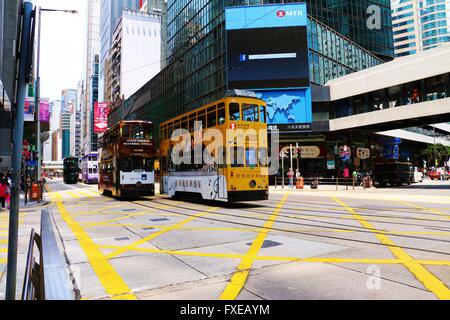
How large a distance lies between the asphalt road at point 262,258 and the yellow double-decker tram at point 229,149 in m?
3.42

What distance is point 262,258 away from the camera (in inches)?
226

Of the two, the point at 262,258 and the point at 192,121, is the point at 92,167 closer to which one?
the point at 192,121

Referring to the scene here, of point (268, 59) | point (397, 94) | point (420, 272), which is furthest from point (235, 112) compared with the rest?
point (268, 59)

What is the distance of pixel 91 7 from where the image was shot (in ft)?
545

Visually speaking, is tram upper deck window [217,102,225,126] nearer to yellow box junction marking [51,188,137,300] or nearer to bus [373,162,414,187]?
yellow box junction marking [51,188,137,300]

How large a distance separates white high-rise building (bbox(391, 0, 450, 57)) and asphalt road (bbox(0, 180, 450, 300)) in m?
133

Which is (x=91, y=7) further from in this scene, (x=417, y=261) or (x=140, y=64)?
(x=417, y=261)

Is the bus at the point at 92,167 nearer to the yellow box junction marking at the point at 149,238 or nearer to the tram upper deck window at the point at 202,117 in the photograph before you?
the tram upper deck window at the point at 202,117

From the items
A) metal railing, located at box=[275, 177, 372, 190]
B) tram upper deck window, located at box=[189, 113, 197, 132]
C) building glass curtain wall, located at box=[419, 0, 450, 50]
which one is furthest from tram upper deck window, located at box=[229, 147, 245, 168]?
building glass curtain wall, located at box=[419, 0, 450, 50]

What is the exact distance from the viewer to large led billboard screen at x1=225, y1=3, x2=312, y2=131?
3688cm

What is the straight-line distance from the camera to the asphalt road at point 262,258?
4191mm

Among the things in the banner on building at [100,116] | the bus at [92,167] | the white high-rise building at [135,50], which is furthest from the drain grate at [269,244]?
the white high-rise building at [135,50]

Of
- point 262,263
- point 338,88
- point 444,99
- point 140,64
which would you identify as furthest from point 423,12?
point 262,263

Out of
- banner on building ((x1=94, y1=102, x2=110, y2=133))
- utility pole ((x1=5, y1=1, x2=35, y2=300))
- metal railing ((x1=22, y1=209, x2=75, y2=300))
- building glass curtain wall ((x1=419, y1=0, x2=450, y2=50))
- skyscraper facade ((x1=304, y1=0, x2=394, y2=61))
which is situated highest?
building glass curtain wall ((x1=419, y1=0, x2=450, y2=50))
